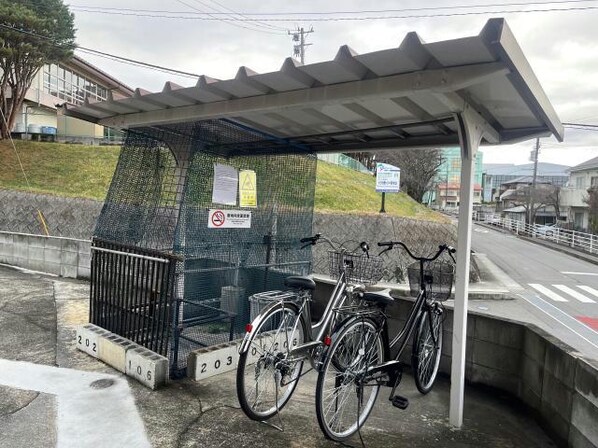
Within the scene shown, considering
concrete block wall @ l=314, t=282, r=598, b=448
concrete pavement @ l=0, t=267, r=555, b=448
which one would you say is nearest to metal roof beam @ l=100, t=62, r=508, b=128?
concrete block wall @ l=314, t=282, r=598, b=448

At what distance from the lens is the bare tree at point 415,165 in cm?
3086

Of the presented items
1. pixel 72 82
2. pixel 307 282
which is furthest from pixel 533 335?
pixel 72 82

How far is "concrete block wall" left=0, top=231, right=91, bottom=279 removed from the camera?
799 cm

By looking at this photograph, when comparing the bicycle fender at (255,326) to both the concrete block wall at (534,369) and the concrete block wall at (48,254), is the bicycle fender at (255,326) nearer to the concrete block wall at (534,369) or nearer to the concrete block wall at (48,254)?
the concrete block wall at (534,369)

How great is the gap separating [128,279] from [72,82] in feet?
95.2

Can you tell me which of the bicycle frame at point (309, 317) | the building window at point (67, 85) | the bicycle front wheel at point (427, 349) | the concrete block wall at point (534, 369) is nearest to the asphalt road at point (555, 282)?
the concrete block wall at point (534, 369)

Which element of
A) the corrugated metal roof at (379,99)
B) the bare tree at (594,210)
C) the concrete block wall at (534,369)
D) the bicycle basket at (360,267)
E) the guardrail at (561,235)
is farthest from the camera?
the bare tree at (594,210)

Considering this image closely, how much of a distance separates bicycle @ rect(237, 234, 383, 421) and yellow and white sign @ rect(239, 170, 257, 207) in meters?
1.50

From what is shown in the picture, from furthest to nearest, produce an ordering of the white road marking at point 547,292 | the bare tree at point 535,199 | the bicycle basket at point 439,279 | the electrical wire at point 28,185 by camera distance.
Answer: the bare tree at point 535,199 < the white road marking at point 547,292 < the electrical wire at point 28,185 < the bicycle basket at point 439,279

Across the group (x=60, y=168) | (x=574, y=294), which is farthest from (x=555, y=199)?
(x=60, y=168)

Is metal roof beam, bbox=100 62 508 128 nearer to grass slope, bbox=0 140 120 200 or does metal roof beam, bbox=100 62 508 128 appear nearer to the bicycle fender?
the bicycle fender

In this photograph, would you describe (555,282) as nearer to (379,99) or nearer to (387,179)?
(387,179)

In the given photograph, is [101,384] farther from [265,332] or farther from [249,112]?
[249,112]

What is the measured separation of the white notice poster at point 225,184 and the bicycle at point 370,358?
1864 mm
